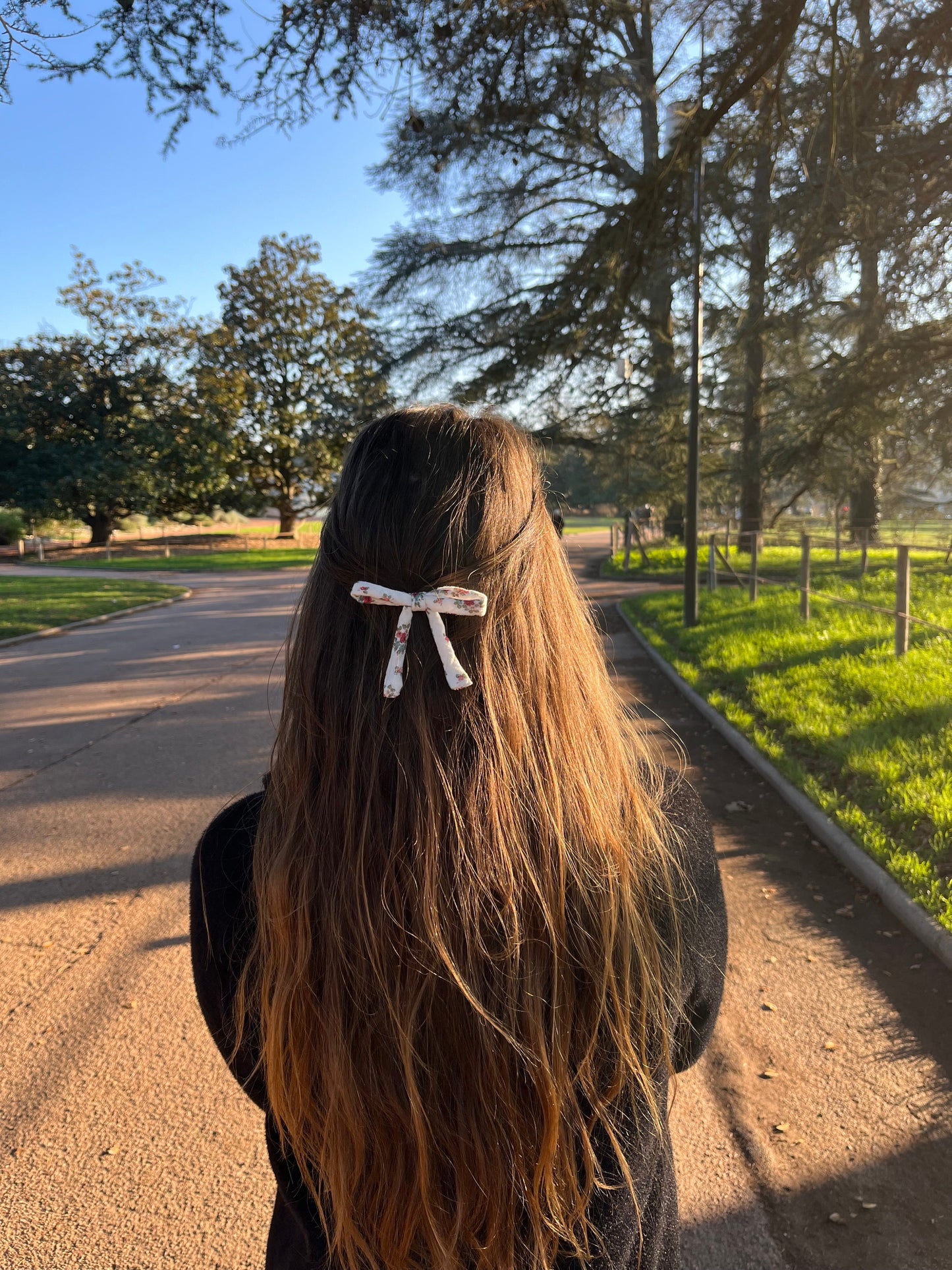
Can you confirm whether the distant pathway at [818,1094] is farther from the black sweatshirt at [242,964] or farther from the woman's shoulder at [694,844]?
the black sweatshirt at [242,964]

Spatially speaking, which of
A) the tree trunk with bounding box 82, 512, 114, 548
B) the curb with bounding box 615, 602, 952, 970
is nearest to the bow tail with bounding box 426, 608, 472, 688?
the curb with bounding box 615, 602, 952, 970

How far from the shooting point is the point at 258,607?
17.0 meters

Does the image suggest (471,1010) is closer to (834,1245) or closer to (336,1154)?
(336,1154)

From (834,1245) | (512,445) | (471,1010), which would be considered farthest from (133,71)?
(834,1245)

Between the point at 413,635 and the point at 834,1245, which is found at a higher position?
the point at 413,635

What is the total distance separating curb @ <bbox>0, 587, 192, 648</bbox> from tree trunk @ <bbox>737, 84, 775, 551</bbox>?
36.3ft

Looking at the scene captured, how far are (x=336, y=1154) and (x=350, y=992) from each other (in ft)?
0.65

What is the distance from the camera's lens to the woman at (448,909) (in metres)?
1.00

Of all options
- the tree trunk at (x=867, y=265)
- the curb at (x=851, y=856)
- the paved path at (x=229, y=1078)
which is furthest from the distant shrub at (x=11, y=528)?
the curb at (x=851, y=856)

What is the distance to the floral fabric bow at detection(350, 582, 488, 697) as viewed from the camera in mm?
1028

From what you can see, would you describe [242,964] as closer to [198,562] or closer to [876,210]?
[876,210]

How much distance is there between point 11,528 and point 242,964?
124 feet

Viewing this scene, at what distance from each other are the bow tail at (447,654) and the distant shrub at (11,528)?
37.4m

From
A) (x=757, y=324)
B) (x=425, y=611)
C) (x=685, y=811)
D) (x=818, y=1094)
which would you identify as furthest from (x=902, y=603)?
(x=425, y=611)
